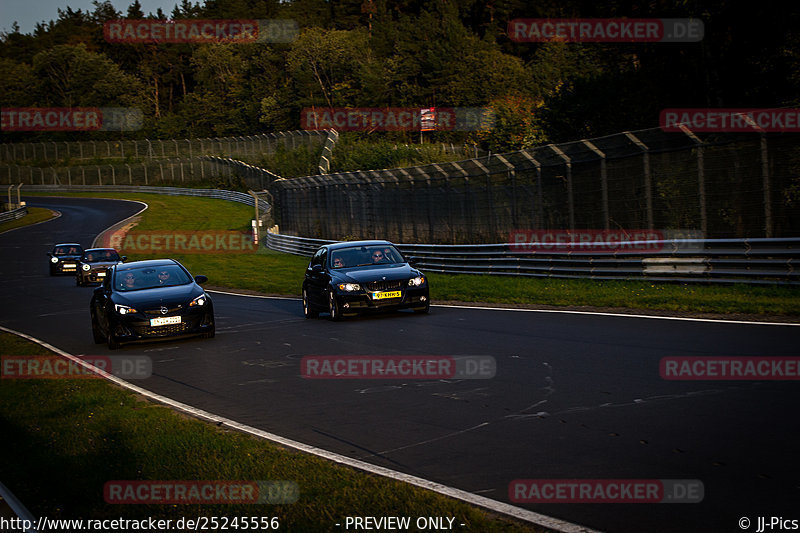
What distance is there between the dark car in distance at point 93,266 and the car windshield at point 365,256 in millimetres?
17390

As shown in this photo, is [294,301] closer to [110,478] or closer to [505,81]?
[110,478]

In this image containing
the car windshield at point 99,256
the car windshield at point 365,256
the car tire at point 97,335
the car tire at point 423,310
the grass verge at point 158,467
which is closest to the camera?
the grass verge at point 158,467

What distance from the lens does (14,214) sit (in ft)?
256

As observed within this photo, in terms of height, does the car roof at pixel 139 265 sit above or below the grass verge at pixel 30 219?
below

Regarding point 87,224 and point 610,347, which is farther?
point 87,224

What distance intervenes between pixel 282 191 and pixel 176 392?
3840cm

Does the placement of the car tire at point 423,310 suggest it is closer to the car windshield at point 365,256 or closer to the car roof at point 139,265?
the car windshield at point 365,256

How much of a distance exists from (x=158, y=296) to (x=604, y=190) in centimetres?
1088

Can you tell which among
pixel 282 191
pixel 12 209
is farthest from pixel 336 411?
pixel 12 209

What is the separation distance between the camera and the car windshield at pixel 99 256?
3550 centimetres

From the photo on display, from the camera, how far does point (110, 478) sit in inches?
261

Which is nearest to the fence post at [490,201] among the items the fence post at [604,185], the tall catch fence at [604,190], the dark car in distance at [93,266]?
the tall catch fence at [604,190]

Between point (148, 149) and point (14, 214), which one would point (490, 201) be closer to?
point (14, 214)

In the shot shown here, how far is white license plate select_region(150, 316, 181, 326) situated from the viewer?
50.6 feet
